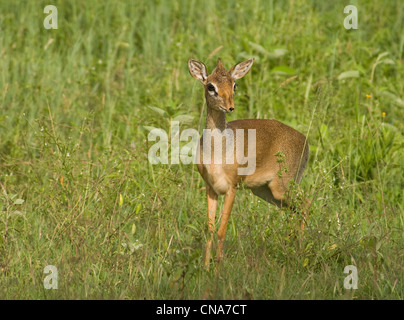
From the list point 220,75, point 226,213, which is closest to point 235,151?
point 226,213

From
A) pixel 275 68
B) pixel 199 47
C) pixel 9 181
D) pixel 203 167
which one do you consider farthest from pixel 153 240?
pixel 199 47

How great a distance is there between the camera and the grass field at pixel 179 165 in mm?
4709

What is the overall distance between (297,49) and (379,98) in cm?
114

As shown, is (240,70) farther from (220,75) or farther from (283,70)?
(283,70)

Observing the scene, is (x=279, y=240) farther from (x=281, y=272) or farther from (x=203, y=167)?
(x=203, y=167)

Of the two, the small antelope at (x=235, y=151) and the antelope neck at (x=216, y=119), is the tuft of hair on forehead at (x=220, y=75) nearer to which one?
the small antelope at (x=235, y=151)

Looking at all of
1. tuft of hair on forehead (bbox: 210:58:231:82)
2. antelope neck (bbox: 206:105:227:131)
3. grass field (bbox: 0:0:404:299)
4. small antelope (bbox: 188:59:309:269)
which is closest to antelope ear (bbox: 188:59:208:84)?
small antelope (bbox: 188:59:309:269)

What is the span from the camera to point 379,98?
7.82 m

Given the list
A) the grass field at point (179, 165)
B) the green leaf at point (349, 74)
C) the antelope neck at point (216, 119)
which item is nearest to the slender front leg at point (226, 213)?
the grass field at point (179, 165)

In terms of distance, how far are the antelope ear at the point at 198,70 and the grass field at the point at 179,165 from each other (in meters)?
0.65

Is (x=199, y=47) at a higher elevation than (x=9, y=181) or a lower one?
higher

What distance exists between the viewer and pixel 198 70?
5508 mm

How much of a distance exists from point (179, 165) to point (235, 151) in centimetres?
51

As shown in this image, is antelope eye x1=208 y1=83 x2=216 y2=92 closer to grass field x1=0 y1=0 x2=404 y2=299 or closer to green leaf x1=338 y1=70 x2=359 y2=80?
grass field x1=0 y1=0 x2=404 y2=299
